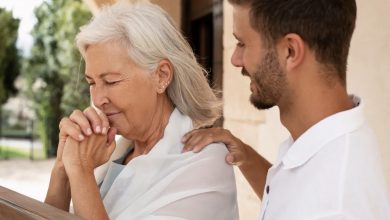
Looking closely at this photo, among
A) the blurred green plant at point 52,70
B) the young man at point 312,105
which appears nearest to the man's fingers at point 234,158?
the young man at point 312,105

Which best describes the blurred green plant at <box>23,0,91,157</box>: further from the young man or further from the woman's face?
the young man

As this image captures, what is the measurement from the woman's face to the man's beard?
1.17ft

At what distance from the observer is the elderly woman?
1.22 meters

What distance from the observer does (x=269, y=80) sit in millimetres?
1024

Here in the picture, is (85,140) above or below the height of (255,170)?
above

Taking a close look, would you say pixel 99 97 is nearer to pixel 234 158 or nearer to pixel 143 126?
pixel 143 126

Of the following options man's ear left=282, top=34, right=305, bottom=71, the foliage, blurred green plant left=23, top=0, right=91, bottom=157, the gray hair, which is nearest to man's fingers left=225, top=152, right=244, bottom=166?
the gray hair

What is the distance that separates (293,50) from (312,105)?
0.10 metres

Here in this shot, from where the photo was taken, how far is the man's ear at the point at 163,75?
1.35 meters

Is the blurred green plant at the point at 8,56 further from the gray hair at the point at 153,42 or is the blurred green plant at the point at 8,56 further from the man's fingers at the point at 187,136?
the man's fingers at the point at 187,136

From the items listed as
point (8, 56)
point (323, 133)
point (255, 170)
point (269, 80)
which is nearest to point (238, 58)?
point (269, 80)

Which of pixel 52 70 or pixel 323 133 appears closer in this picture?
pixel 323 133

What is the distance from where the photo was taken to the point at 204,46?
4.54 metres

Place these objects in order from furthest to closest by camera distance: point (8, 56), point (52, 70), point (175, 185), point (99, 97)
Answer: point (8, 56), point (52, 70), point (99, 97), point (175, 185)
